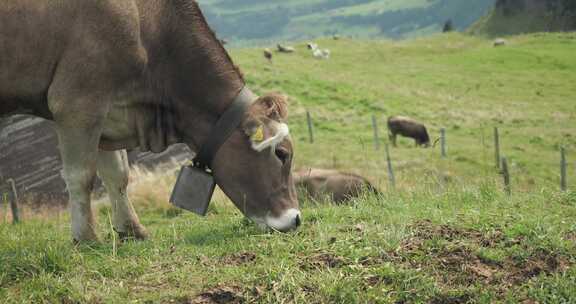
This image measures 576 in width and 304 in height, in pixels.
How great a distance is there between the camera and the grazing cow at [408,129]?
33.1 m

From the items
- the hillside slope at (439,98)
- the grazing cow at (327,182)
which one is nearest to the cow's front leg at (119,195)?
the hillside slope at (439,98)

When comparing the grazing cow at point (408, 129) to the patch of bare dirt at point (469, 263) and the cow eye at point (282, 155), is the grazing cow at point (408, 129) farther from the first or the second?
the patch of bare dirt at point (469, 263)

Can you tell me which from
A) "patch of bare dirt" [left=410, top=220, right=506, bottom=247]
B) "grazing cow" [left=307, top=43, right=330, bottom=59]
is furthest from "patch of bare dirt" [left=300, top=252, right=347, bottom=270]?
"grazing cow" [left=307, top=43, right=330, bottom=59]

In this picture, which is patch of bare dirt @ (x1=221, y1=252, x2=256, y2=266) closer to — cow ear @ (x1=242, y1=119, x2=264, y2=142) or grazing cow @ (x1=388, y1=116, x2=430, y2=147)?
cow ear @ (x1=242, y1=119, x2=264, y2=142)

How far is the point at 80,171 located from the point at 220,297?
7.83ft

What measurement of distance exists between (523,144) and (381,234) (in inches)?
1056

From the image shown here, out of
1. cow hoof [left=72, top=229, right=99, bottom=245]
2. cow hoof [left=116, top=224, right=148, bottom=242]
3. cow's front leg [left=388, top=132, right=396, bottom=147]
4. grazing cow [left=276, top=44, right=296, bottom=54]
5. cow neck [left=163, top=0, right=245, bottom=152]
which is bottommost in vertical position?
grazing cow [left=276, top=44, right=296, bottom=54]

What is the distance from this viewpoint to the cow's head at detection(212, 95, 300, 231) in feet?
23.0

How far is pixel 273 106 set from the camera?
281 inches

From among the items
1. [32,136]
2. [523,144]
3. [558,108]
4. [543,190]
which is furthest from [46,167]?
[558,108]

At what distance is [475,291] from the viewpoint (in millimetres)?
4961

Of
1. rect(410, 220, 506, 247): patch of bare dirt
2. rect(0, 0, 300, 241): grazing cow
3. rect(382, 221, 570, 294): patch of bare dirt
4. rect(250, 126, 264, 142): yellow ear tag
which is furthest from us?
rect(250, 126, 264, 142): yellow ear tag

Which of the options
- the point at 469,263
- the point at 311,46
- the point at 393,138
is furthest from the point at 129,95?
the point at 311,46

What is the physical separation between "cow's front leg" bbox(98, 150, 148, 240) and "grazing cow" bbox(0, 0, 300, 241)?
0.4 inches
